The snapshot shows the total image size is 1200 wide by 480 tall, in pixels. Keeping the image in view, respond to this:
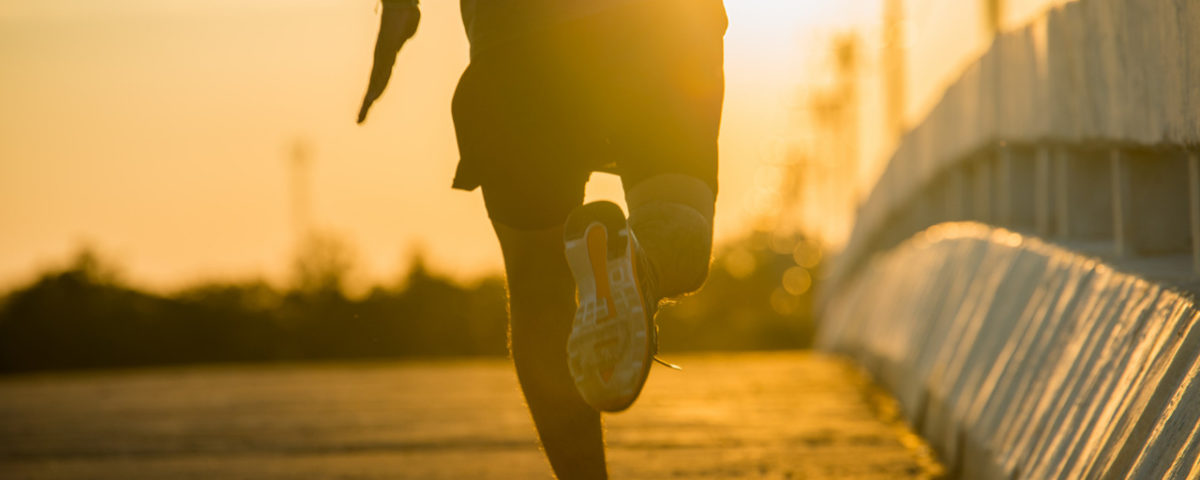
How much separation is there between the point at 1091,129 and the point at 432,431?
350 cm

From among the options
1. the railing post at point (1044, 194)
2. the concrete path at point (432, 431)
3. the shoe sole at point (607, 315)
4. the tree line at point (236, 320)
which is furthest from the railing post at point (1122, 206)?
the tree line at point (236, 320)

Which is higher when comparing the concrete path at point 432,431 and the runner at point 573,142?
the runner at point 573,142

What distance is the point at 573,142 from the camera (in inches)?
123

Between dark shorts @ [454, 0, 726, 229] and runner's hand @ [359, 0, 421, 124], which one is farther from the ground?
runner's hand @ [359, 0, 421, 124]

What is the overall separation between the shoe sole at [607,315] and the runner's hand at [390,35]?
62cm

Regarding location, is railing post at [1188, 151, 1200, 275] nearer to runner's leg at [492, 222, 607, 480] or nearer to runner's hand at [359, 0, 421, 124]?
runner's leg at [492, 222, 607, 480]

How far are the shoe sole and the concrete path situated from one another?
2184mm

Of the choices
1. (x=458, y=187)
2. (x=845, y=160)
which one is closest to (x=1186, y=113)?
(x=458, y=187)

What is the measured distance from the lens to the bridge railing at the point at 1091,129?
3.22 meters

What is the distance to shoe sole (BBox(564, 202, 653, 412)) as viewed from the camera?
2.69 m

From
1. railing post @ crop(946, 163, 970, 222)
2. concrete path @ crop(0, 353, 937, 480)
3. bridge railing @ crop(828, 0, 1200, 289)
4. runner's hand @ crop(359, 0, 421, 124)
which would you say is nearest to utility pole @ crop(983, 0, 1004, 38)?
bridge railing @ crop(828, 0, 1200, 289)

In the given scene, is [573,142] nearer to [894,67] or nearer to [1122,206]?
[1122,206]

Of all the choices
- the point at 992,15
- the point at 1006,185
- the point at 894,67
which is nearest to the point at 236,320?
the point at 894,67

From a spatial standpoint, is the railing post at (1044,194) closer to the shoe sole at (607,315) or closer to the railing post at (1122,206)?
the railing post at (1122,206)
